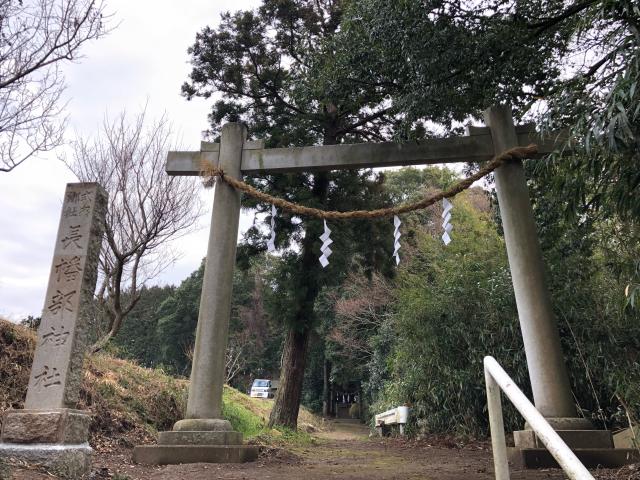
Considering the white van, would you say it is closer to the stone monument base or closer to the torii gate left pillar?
the torii gate left pillar

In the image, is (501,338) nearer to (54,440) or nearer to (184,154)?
(184,154)

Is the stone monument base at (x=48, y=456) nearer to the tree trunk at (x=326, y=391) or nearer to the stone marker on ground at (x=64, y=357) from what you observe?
the stone marker on ground at (x=64, y=357)

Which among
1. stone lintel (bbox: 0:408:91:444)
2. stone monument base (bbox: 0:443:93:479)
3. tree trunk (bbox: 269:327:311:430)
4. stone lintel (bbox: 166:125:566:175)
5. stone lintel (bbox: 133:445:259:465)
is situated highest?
stone lintel (bbox: 166:125:566:175)

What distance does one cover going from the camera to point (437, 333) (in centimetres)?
734

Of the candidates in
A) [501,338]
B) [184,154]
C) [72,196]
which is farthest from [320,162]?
[501,338]

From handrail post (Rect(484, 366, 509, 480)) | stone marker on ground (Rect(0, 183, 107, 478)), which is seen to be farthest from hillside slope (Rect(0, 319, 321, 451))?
handrail post (Rect(484, 366, 509, 480))

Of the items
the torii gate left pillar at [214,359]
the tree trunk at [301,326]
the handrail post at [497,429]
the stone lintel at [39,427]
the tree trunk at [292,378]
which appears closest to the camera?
the handrail post at [497,429]

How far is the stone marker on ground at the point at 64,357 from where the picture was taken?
11.0ft

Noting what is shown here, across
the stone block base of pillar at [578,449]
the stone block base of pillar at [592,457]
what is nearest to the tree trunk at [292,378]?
the stone block base of pillar at [578,449]

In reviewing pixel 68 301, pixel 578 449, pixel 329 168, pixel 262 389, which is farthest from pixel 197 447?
pixel 262 389

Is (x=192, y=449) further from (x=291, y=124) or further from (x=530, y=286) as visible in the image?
(x=291, y=124)

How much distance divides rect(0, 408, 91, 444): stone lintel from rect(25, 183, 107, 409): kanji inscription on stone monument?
11 cm

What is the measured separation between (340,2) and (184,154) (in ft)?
15.7

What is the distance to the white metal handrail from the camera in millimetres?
1332
